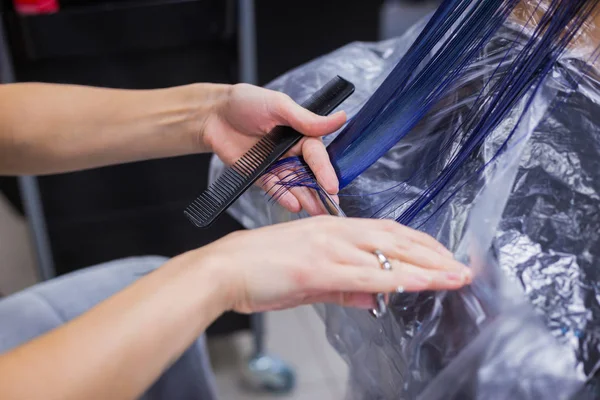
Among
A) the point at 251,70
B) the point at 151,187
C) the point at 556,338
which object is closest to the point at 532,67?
the point at 556,338

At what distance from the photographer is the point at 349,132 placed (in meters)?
0.69

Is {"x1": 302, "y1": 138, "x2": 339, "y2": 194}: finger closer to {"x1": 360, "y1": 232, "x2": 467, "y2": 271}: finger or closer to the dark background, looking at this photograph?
{"x1": 360, "y1": 232, "x2": 467, "y2": 271}: finger

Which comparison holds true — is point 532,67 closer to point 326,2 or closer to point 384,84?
point 384,84

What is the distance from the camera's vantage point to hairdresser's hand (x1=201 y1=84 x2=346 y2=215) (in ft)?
2.20

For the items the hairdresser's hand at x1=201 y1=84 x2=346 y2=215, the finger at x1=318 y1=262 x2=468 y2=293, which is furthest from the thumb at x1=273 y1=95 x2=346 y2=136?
the finger at x1=318 y1=262 x2=468 y2=293

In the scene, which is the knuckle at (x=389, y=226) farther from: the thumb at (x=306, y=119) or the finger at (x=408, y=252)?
the thumb at (x=306, y=119)

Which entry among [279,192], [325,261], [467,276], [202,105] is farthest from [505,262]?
[202,105]

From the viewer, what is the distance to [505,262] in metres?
0.53

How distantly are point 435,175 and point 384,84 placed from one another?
133 mm

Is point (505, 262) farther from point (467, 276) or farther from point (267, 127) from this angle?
point (267, 127)

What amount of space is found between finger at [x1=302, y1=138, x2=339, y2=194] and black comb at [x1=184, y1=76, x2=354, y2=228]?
0.05 ft

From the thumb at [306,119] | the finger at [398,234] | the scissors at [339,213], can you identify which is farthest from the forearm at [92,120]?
the finger at [398,234]

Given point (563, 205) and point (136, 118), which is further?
point (136, 118)

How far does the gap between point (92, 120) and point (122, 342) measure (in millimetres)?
395
